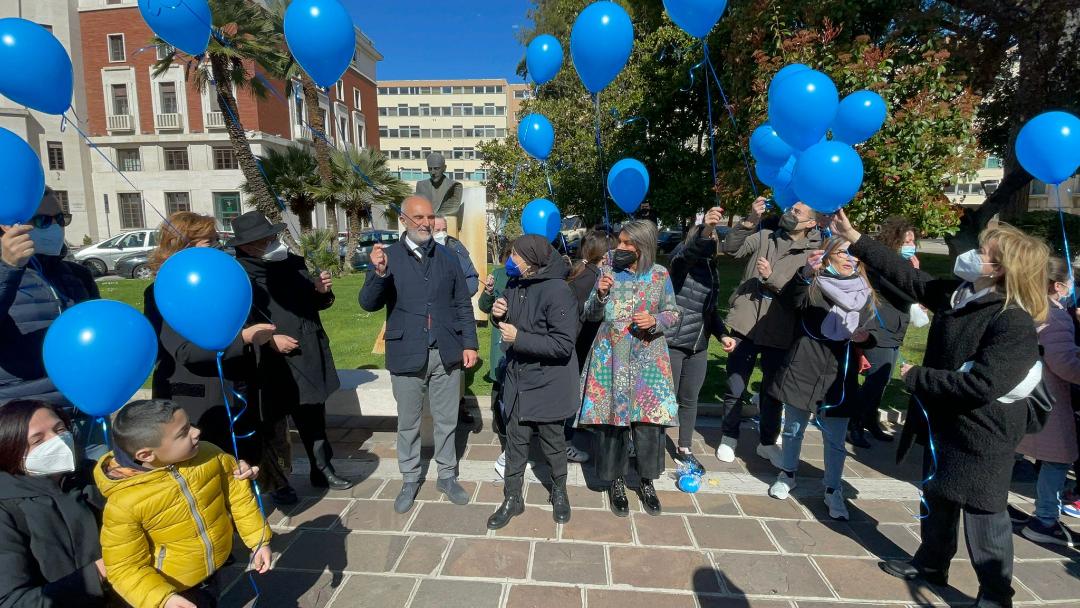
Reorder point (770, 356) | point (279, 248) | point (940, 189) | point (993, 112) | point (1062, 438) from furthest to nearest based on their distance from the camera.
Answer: point (993, 112) < point (940, 189) < point (770, 356) < point (279, 248) < point (1062, 438)

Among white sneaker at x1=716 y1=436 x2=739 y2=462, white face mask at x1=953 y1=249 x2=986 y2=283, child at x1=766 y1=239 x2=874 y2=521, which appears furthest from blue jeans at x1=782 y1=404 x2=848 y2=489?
white face mask at x1=953 y1=249 x2=986 y2=283

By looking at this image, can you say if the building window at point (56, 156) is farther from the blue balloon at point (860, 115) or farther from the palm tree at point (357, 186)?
the blue balloon at point (860, 115)

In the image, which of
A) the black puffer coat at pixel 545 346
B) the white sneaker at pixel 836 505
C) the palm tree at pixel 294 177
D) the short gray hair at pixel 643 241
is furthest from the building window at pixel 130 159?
the white sneaker at pixel 836 505

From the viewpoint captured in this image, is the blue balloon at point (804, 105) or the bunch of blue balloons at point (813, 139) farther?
the blue balloon at point (804, 105)

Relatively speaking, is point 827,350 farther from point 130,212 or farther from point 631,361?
point 130,212

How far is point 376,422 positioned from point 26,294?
300 cm

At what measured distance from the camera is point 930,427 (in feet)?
8.95

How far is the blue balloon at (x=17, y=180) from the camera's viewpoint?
2311mm

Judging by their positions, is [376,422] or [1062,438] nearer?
[1062,438]

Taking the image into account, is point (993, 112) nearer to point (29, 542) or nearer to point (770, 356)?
point (770, 356)

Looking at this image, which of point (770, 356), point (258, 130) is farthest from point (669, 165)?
point (258, 130)

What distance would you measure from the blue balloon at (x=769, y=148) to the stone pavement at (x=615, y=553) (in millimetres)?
2460

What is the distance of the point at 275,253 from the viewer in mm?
3441

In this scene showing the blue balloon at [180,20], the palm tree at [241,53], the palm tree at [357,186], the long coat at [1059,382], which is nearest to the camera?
the long coat at [1059,382]
